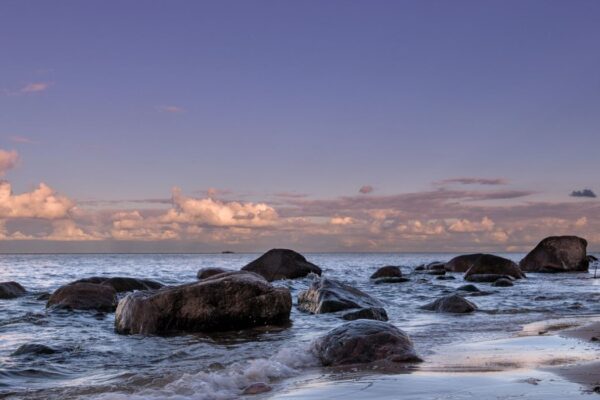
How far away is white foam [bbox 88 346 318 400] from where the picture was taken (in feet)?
17.9

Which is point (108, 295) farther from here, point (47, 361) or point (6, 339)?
point (47, 361)

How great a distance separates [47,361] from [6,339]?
2557 mm

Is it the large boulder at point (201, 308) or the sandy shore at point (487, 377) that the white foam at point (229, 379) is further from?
the large boulder at point (201, 308)

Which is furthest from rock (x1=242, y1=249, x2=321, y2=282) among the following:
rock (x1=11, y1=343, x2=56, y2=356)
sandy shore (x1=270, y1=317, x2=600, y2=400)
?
sandy shore (x1=270, y1=317, x2=600, y2=400)

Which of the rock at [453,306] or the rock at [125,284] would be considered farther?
the rock at [125,284]

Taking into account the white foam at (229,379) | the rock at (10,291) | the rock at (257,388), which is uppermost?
the rock at (257,388)

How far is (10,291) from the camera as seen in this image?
699 inches

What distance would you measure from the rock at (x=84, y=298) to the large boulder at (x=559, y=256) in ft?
95.1

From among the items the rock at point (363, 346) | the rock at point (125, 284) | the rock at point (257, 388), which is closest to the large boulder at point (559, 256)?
the rock at point (125, 284)

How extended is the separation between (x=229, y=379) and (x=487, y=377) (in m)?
2.59

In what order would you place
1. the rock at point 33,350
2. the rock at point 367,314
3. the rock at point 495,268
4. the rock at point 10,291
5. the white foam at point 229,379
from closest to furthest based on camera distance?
the white foam at point 229,379 → the rock at point 33,350 → the rock at point 367,314 → the rock at point 10,291 → the rock at point 495,268

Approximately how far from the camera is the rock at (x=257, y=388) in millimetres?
5541

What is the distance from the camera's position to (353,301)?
13414 millimetres

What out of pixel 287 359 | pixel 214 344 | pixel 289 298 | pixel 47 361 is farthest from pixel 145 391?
pixel 289 298
